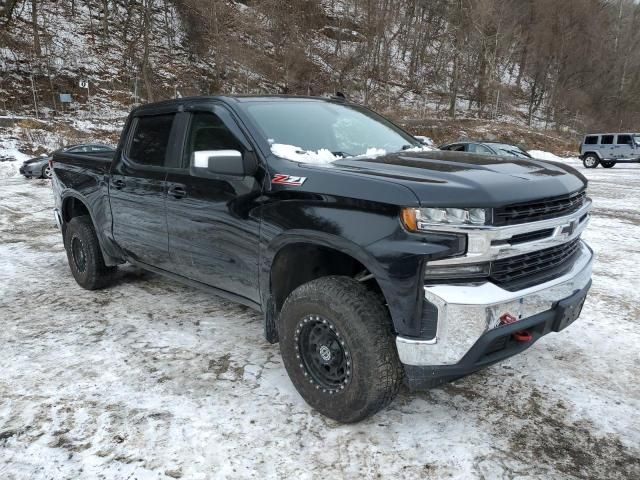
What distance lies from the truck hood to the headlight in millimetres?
33

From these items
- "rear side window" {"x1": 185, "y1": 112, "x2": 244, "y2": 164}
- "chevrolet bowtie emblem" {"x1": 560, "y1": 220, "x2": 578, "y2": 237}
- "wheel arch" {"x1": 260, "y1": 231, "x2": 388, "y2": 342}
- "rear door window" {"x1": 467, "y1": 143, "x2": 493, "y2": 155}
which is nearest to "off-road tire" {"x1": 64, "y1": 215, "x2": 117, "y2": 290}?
"rear side window" {"x1": 185, "y1": 112, "x2": 244, "y2": 164}

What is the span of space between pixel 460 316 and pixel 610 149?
86.0 feet

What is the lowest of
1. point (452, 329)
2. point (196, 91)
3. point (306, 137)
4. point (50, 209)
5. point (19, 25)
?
point (50, 209)

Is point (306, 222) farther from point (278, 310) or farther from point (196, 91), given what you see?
point (196, 91)

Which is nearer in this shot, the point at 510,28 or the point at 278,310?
the point at 278,310

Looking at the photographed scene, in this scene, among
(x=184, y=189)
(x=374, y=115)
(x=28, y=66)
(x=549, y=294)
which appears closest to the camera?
(x=549, y=294)

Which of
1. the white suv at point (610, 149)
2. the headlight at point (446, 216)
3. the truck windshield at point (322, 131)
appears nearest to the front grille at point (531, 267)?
the headlight at point (446, 216)

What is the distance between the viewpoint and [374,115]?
4.20 metres

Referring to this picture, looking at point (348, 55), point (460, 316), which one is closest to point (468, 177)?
point (460, 316)

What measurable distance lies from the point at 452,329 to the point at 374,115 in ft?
8.00

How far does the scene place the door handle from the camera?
3.55 meters

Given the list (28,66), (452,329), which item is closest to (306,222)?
(452,329)

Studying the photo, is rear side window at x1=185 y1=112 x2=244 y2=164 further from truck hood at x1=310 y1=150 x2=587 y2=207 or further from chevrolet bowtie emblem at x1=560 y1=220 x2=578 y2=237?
chevrolet bowtie emblem at x1=560 y1=220 x2=578 y2=237

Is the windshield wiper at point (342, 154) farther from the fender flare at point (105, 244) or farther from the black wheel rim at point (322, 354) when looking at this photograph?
the fender flare at point (105, 244)
